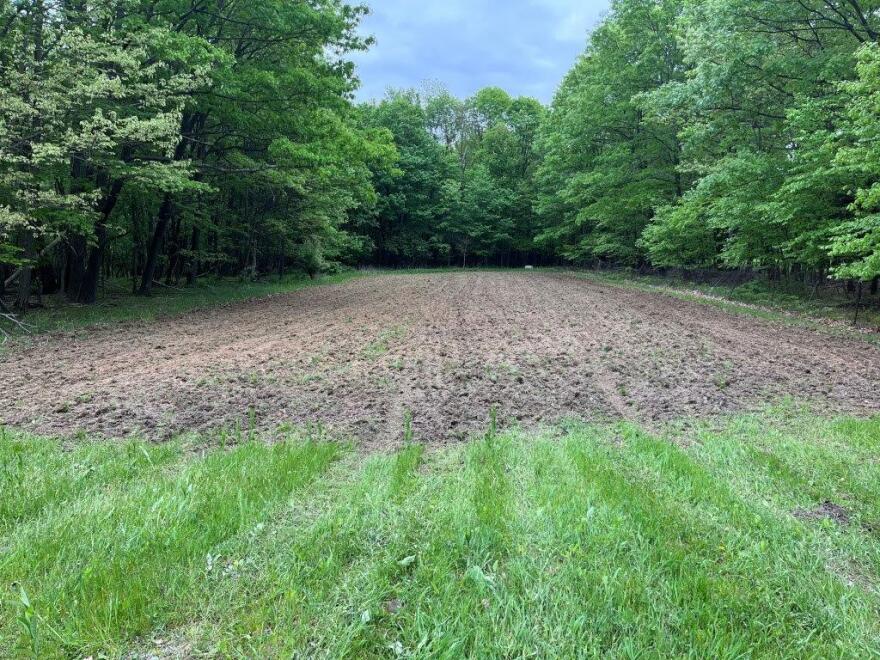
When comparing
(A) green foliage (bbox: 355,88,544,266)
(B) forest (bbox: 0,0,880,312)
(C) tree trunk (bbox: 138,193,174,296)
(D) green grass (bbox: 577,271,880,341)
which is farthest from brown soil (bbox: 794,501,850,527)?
(A) green foliage (bbox: 355,88,544,266)

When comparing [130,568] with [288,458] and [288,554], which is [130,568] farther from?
[288,458]

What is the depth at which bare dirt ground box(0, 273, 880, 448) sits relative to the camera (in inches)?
197

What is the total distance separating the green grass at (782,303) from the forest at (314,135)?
100 centimetres

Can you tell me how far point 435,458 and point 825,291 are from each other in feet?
58.3

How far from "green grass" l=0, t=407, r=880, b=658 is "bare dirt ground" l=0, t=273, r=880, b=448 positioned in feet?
3.61

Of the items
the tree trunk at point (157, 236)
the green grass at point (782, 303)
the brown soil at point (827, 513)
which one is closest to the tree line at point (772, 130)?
the green grass at point (782, 303)

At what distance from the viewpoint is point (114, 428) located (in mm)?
4535

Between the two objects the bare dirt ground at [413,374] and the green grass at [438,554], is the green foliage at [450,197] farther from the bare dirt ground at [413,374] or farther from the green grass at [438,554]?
the green grass at [438,554]

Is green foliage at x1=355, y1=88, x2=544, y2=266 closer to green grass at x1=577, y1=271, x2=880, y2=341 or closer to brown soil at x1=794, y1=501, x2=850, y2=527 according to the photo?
green grass at x1=577, y1=271, x2=880, y2=341

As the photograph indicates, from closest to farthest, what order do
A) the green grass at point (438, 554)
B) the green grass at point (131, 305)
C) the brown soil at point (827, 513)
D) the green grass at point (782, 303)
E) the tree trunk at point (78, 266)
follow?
1. the green grass at point (438, 554)
2. the brown soil at point (827, 513)
3. the green grass at point (131, 305)
4. the green grass at point (782, 303)
5. the tree trunk at point (78, 266)

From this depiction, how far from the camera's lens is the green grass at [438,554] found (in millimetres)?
1905

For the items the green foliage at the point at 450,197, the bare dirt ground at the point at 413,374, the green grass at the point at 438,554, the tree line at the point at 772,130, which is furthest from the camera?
the green foliage at the point at 450,197

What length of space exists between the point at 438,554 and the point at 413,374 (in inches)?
166

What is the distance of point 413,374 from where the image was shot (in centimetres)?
663
